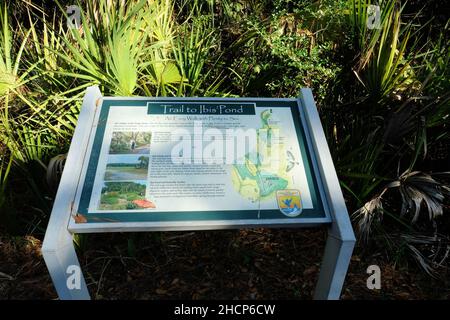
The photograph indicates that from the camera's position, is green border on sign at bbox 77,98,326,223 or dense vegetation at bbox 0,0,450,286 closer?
green border on sign at bbox 77,98,326,223

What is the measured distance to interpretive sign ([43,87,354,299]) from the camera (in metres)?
1.75

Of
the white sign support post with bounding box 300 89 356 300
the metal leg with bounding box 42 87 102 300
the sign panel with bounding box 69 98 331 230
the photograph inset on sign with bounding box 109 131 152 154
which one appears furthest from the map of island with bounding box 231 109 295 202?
the metal leg with bounding box 42 87 102 300

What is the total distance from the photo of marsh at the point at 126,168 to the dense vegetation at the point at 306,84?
0.35 ft

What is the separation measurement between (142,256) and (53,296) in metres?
0.62

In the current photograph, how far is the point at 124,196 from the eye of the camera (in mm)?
1806

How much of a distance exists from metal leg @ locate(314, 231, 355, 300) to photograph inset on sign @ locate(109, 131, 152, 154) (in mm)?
992

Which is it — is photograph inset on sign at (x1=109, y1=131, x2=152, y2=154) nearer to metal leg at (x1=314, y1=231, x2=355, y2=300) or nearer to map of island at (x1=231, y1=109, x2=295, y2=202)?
map of island at (x1=231, y1=109, x2=295, y2=202)

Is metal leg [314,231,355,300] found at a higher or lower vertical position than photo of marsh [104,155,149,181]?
lower
